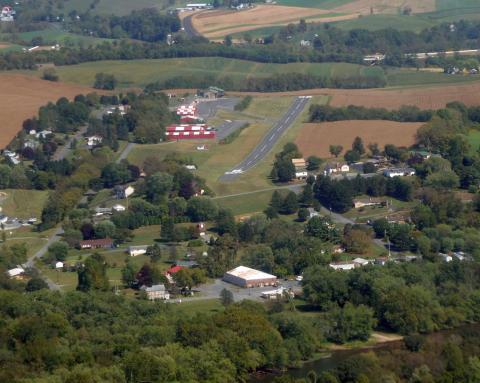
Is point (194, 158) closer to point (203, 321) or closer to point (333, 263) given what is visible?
point (333, 263)

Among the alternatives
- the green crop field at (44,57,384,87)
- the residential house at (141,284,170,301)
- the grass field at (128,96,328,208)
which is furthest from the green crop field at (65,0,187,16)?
the residential house at (141,284,170,301)

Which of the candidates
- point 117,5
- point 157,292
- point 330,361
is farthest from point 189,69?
point 330,361

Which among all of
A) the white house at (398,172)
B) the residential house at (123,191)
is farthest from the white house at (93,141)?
the white house at (398,172)

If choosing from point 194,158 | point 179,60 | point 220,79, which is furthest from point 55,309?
point 179,60

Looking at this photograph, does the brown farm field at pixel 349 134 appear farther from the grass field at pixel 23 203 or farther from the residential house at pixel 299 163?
the grass field at pixel 23 203

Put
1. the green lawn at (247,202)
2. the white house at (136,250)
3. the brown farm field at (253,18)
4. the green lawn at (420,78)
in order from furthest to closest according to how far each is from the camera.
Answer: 1. the brown farm field at (253,18)
2. the green lawn at (420,78)
3. the green lawn at (247,202)
4. the white house at (136,250)

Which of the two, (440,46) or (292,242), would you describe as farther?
(440,46)
